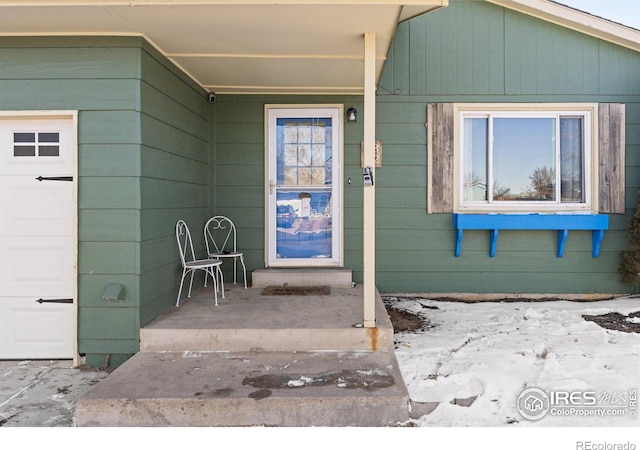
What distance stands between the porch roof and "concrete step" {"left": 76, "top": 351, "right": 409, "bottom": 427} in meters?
2.27

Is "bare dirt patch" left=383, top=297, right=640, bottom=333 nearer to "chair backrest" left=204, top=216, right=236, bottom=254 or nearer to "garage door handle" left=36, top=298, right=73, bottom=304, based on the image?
"chair backrest" left=204, top=216, right=236, bottom=254

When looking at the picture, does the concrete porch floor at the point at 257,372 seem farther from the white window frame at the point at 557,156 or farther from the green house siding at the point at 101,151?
the white window frame at the point at 557,156

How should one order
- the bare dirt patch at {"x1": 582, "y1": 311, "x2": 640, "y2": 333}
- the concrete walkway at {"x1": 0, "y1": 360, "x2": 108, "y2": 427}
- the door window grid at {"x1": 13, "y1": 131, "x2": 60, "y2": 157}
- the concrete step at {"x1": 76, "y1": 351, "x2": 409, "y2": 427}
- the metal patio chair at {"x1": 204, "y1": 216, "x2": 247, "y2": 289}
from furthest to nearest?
the metal patio chair at {"x1": 204, "y1": 216, "x2": 247, "y2": 289}, the bare dirt patch at {"x1": 582, "y1": 311, "x2": 640, "y2": 333}, the door window grid at {"x1": 13, "y1": 131, "x2": 60, "y2": 157}, the concrete walkway at {"x1": 0, "y1": 360, "x2": 108, "y2": 427}, the concrete step at {"x1": 76, "y1": 351, "x2": 409, "y2": 427}

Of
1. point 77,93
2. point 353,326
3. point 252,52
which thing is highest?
point 252,52

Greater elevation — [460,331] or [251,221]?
[251,221]

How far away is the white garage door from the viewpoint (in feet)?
10.7

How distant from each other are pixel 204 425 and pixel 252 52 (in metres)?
2.75

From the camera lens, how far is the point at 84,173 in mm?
3166

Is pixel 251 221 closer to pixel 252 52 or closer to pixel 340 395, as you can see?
pixel 252 52

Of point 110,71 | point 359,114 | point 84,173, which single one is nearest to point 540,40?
point 359,114

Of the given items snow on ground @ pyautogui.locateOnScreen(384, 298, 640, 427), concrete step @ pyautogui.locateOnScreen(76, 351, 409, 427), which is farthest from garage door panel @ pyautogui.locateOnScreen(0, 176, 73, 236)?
snow on ground @ pyautogui.locateOnScreen(384, 298, 640, 427)

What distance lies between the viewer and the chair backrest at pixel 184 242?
382cm
